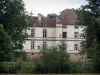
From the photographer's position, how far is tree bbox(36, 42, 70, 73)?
44.8 meters

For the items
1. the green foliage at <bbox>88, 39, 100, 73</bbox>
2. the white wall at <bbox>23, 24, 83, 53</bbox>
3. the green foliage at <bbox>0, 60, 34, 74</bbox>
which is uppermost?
the white wall at <bbox>23, 24, 83, 53</bbox>

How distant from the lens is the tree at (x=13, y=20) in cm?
5231

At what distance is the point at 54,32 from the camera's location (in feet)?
278

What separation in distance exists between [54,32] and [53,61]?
39385 millimetres

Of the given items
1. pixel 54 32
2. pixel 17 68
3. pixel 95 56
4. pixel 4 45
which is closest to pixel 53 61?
pixel 17 68

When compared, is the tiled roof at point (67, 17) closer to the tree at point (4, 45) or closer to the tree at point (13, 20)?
the tree at point (13, 20)

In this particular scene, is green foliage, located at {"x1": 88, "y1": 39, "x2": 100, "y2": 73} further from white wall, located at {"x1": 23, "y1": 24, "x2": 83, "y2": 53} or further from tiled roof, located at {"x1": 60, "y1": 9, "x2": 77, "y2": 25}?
white wall, located at {"x1": 23, "y1": 24, "x2": 83, "y2": 53}

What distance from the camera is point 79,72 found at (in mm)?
44875

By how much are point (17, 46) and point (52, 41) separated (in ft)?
107

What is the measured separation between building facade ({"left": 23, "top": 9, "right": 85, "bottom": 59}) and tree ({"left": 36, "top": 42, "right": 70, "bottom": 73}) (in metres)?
36.7

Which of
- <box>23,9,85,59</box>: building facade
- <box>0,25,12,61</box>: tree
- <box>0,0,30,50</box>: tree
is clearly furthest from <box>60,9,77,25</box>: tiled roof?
<box>0,25,12,61</box>: tree

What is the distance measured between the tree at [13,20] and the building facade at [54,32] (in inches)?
1175

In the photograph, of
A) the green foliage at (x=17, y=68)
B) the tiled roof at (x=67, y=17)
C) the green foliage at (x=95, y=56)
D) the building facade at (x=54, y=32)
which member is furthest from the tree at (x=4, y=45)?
the tiled roof at (x=67, y=17)

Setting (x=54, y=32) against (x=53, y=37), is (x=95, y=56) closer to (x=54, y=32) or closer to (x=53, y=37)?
(x=54, y=32)
